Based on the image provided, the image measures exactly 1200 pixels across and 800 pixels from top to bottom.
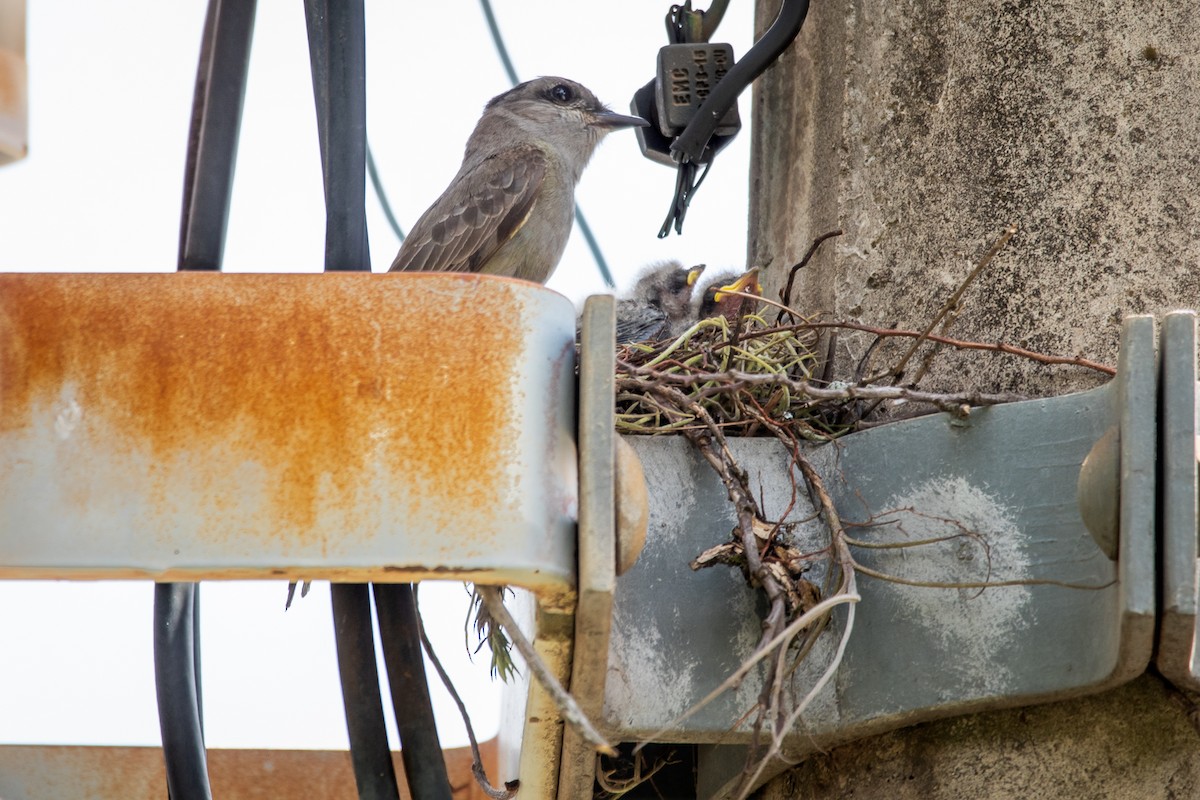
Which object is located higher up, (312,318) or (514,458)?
(312,318)

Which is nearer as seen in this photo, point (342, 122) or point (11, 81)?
point (11, 81)

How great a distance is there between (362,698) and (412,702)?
8 centimetres

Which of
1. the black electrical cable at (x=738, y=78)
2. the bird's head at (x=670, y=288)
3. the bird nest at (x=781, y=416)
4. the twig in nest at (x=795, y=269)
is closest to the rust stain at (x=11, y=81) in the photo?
the bird nest at (x=781, y=416)

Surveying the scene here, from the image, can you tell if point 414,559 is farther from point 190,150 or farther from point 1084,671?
point 1084,671

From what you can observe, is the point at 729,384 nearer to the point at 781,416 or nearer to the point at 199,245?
the point at 781,416

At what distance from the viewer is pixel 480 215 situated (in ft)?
18.6

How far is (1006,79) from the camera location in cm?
362

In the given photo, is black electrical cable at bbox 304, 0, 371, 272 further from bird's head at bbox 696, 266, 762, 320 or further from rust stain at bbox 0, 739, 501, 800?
bird's head at bbox 696, 266, 762, 320

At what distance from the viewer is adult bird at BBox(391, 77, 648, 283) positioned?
18.5 feet

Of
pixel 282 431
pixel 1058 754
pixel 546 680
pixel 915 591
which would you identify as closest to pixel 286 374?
pixel 282 431

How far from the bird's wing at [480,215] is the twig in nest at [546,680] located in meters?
3.44

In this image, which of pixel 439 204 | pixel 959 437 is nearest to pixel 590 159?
pixel 439 204

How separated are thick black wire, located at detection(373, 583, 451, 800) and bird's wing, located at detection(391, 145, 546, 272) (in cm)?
316

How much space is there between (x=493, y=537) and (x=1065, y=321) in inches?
63.9
